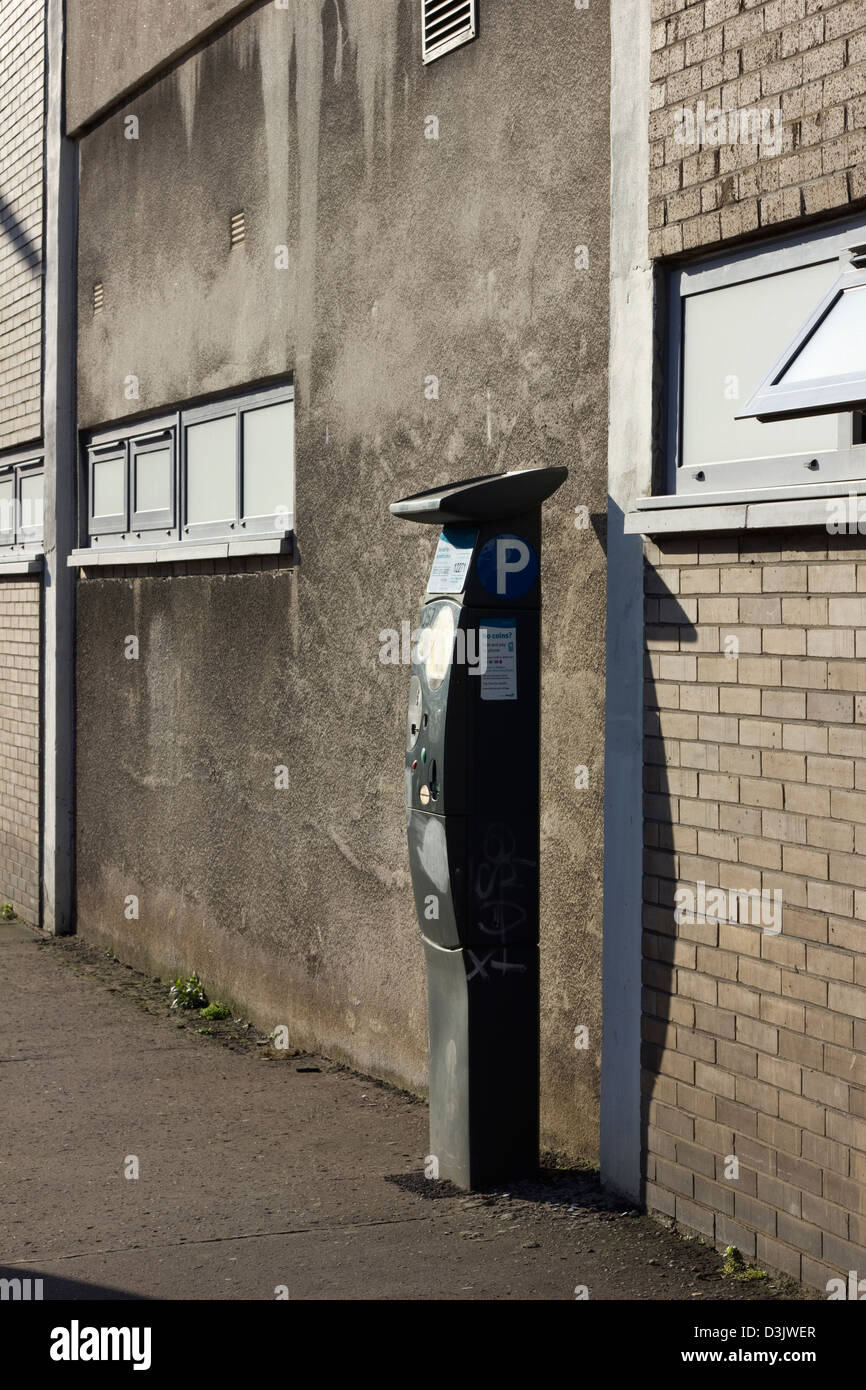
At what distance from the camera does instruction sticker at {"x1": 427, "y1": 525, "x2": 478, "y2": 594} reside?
16.7 ft

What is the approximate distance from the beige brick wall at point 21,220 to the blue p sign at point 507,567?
260 inches

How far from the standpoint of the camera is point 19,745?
11.1 metres

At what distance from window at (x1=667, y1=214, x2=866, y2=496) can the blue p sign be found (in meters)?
0.54

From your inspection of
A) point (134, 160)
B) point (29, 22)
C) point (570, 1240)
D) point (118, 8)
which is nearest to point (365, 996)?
point (570, 1240)

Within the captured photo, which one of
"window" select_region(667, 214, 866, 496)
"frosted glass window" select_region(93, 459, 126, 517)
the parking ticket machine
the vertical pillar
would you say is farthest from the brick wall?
the vertical pillar

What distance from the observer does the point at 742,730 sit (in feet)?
15.1

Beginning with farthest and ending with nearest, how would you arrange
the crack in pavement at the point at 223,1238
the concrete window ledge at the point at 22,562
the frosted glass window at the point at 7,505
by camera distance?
the frosted glass window at the point at 7,505, the concrete window ledge at the point at 22,562, the crack in pavement at the point at 223,1238

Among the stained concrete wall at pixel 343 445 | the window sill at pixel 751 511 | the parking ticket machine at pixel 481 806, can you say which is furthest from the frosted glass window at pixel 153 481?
the window sill at pixel 751 511

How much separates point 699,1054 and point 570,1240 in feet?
2.27

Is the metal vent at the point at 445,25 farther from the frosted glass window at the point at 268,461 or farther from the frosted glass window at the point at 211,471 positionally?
the frosted glass window at the point at 211,471

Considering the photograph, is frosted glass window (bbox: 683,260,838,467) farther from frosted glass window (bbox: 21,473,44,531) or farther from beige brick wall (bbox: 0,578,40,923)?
frosted glass window (bbox: 21,473,44,531)

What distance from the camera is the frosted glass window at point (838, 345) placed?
3770mm
